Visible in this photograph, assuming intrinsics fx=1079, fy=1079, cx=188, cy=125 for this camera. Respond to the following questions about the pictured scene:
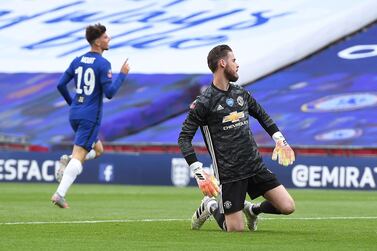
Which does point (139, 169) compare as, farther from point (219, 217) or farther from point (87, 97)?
point (219, 217)

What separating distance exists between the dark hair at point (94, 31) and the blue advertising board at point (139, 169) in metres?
10.3

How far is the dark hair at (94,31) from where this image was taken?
13703mm

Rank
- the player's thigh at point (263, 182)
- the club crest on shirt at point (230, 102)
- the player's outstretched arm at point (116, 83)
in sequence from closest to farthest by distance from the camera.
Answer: the club crest on shirt at point (230, 102) < the player's thigh at point (263, 182) < the player's outstretched arm at point (116, 83)

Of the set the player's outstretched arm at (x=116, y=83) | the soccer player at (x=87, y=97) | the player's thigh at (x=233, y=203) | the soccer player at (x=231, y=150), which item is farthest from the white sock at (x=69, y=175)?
the player's thigh at (x=233, y=203)

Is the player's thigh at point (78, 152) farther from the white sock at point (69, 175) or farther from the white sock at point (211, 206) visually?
the white sock at point (211, 206)

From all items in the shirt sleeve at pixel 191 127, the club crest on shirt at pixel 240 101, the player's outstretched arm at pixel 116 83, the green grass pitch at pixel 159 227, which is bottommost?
the green grass pitch at pixel 159 227

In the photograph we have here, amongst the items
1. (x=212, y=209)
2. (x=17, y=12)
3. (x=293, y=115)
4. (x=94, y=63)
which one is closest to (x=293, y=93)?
(x=293, y=115)

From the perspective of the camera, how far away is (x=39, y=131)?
1183 inches

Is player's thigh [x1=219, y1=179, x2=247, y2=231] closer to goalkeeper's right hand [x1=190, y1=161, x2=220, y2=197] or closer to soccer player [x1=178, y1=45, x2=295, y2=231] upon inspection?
soccer player [x1=178, y1=45, x2=295, y2=231]

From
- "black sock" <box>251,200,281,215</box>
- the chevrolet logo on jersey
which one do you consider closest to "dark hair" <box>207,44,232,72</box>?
the chevrolet logo on jersey

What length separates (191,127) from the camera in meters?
10.2

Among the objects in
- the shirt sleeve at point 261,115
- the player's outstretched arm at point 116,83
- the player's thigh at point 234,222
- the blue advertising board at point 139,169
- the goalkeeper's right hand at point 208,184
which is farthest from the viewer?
the blue advertising board at point 139,169

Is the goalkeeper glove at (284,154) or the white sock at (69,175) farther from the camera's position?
the white sock at (69,175)

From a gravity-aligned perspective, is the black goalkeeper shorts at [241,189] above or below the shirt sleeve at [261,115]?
below
